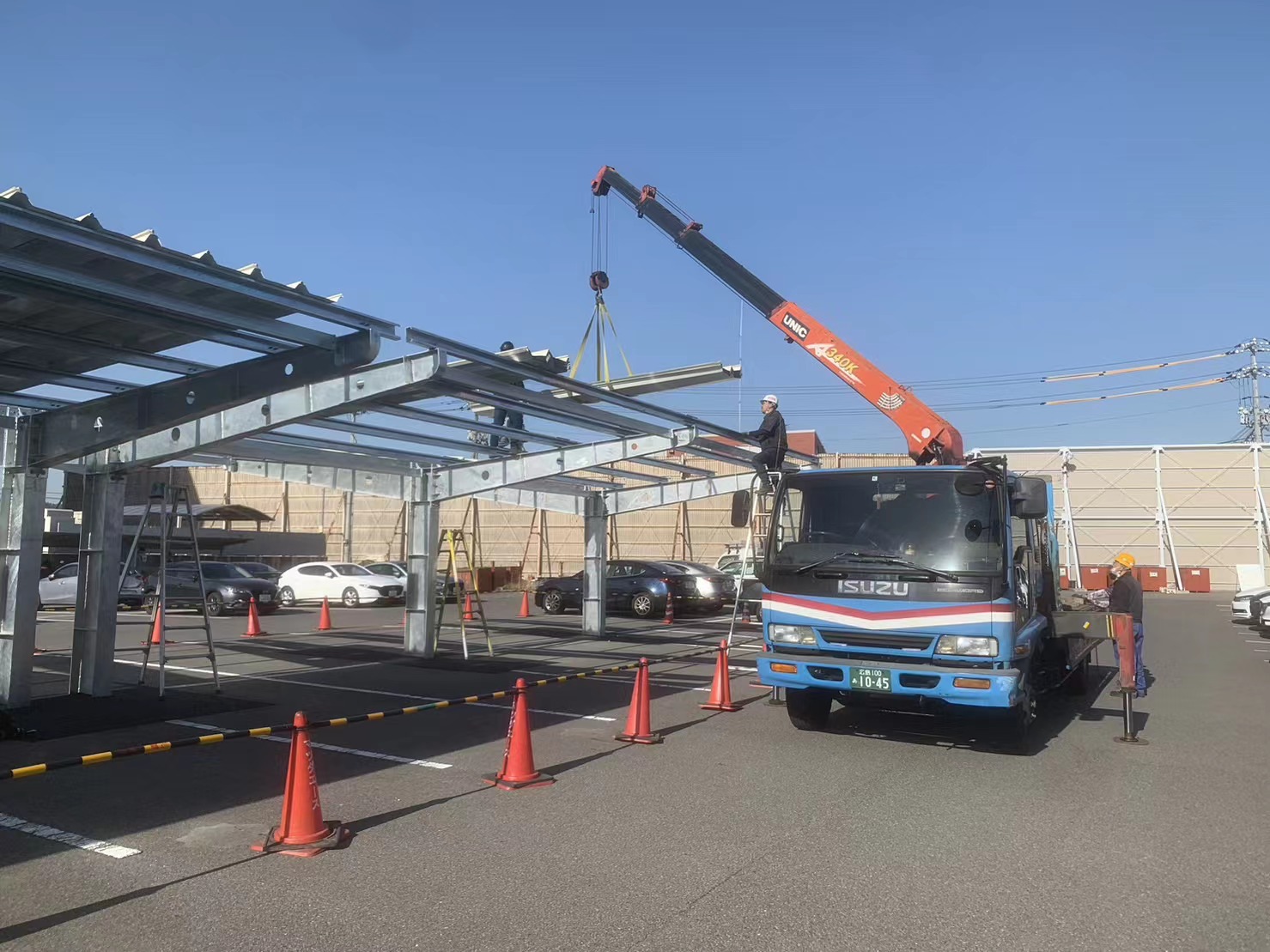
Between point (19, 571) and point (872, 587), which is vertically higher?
point (19, 571)

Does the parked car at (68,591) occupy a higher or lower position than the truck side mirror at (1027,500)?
lower

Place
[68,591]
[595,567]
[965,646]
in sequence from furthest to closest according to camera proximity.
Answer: [68,591] → [595,567] → [965,646]

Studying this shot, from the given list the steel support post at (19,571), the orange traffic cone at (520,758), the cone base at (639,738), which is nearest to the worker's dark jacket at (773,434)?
the cone base at (639,738)

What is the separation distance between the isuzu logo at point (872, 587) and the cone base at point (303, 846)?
15.6 feet

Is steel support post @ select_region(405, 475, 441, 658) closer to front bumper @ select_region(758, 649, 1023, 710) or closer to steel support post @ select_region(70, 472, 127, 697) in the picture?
steel support post @ select_region(70, 472, 127, 697)

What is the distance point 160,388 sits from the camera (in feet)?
33.2

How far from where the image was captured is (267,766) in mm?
8008

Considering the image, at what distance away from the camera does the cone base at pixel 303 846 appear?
564 cm

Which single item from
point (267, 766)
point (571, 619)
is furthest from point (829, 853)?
point (571, 619)

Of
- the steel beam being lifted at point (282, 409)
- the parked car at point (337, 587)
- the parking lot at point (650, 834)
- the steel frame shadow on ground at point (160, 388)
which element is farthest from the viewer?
the parked car at point (337, 587)

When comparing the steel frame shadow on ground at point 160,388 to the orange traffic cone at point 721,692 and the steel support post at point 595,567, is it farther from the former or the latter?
the steel support post at point 595,567

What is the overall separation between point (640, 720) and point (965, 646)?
3.13 meters

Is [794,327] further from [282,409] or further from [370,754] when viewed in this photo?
[370,754]

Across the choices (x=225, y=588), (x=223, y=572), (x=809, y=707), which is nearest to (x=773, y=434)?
(x=809, y=707)
